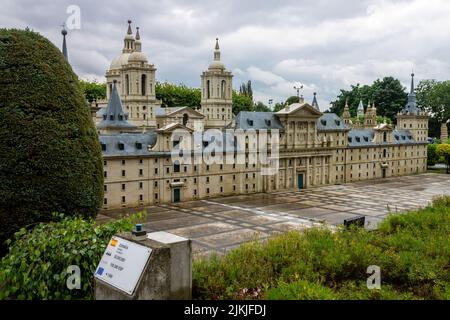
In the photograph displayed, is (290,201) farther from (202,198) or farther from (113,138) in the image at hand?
(113,138)

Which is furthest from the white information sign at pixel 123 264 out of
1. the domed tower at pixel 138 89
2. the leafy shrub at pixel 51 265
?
the domed tower at pixel 138 89

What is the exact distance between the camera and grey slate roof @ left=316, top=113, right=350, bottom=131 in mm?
80350

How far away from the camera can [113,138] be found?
56375mm

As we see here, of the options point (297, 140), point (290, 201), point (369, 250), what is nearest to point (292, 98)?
point (297, 140)

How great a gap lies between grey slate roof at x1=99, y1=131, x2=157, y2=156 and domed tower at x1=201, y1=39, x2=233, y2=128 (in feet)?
121

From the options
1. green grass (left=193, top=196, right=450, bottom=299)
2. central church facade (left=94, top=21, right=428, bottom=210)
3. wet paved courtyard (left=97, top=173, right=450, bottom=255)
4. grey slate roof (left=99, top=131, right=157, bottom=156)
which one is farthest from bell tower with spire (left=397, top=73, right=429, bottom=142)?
green grass (left=193, top=196, right=450, bottom=299)

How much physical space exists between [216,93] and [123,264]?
83.9 meters

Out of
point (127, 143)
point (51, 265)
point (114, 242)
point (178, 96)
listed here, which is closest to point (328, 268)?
point (114, 242)

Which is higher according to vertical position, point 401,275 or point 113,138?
point 113,138

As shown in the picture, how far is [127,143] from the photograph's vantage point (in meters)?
57.2

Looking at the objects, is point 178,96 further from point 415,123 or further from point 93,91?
point 415,123

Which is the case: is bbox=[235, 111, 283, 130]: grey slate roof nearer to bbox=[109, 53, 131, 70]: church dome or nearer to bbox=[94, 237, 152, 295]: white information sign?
bbox=[109, 53, 131, 70]: church dome

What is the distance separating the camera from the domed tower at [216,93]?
313 feet
